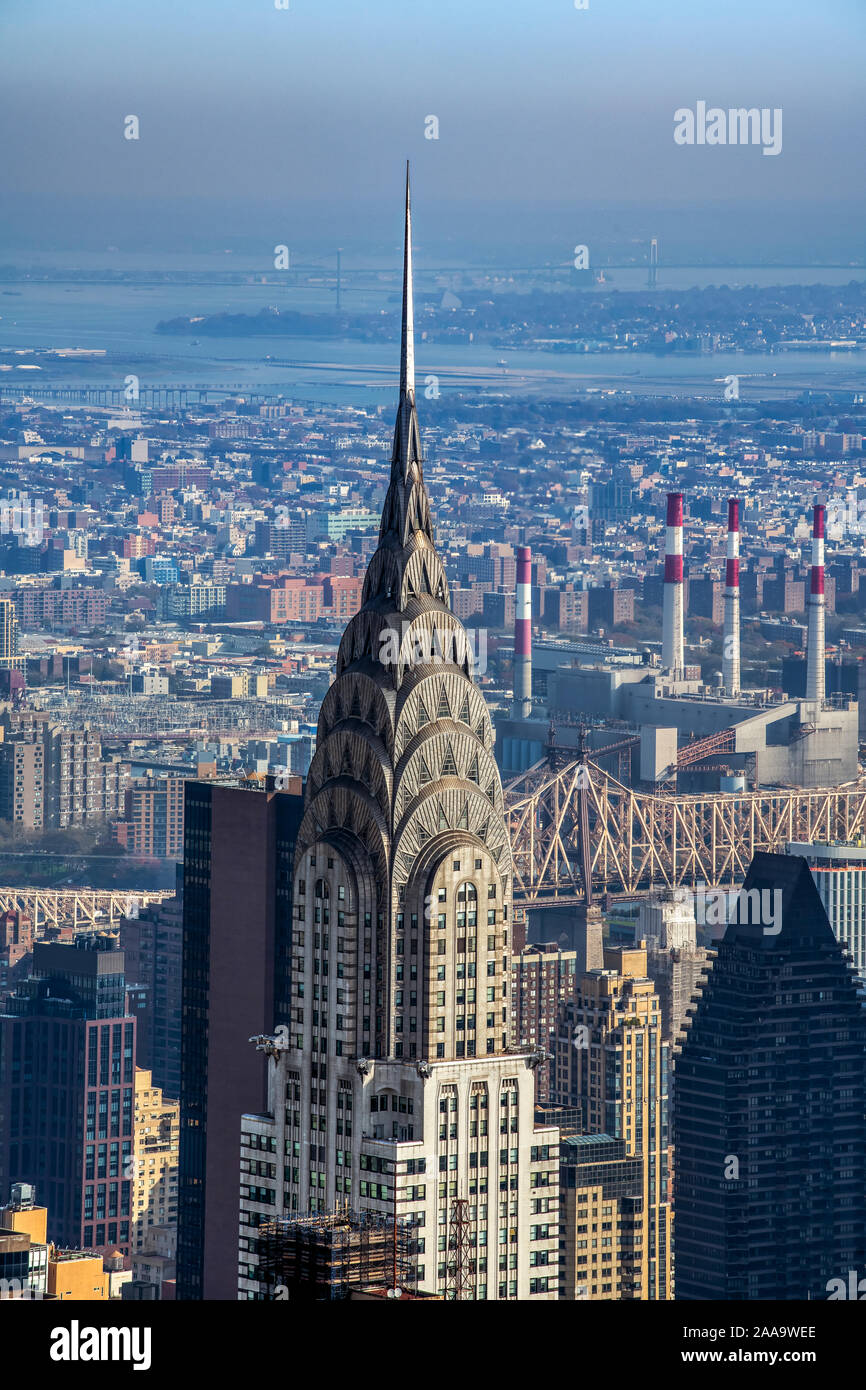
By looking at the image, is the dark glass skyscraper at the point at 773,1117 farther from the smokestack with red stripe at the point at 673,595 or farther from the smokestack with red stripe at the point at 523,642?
the smokestack with red stripe at the point at 673,595

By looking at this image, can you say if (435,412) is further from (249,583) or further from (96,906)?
(96,906)

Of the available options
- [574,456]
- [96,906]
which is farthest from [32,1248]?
[574,456]

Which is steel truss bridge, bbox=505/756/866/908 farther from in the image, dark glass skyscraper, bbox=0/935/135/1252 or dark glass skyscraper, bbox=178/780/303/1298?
dark glass skyscraper, bbox=178/780/303/1298

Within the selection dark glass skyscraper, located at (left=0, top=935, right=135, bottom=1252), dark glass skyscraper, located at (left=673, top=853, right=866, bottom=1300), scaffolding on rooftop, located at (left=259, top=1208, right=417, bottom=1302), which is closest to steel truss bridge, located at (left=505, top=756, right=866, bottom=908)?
dark glass skyscraper, located at (left=0, top=935, right=135, bottom=1252)

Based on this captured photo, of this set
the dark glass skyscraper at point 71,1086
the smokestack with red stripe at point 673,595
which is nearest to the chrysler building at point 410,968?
the dark glass skyscraper at point 71,1086

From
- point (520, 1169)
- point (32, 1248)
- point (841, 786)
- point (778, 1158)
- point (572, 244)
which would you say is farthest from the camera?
point (572, 244)

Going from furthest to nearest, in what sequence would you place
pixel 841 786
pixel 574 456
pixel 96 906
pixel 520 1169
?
pixel 574 456 < pixel 841 786 < pixel 96 906 < pixel 520 1169
